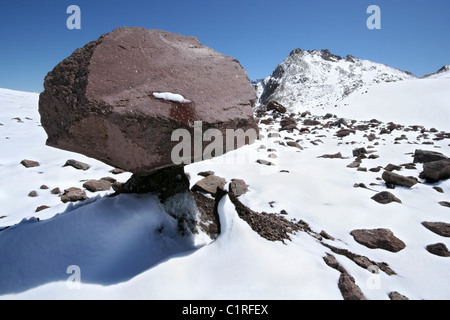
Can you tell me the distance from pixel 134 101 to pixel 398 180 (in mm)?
4143

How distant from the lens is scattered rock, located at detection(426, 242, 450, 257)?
101 inches

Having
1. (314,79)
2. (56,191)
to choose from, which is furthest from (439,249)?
(314,79)

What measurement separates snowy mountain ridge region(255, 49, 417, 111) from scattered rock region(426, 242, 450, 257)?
15.1 m

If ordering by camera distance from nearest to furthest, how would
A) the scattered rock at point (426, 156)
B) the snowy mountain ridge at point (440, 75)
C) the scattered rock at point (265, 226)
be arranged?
the scattered rock at point (265, 226) → the scattered rock at point (426, 156) → the snowy mountain ridge at point (440, 75)

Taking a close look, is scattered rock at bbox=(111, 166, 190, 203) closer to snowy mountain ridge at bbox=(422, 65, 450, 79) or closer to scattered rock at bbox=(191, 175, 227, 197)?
scattered rock at bbox=(191, 175, 227, 197)

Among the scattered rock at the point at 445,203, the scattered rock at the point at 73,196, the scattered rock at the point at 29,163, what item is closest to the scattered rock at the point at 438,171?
the scattered rock at the point at 445,203

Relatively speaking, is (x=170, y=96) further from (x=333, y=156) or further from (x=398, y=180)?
(x=333, y=156)

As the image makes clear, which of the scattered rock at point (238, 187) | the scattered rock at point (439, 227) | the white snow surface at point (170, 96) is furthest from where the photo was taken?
the scattered rock at point (238, 187)

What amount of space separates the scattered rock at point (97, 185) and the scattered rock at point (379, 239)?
328cm

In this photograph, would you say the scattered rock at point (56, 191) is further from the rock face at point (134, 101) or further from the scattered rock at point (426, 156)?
the scattered rock at point (426, 156)

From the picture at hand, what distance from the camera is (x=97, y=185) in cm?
380

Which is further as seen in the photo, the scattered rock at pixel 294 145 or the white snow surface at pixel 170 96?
the scattered rock at pixel 294 145

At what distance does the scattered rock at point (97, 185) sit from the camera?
3740mm
